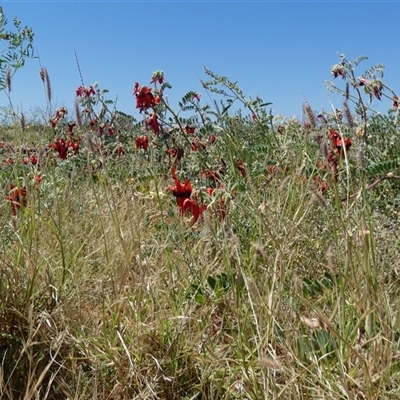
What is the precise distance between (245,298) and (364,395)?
597 millimetres

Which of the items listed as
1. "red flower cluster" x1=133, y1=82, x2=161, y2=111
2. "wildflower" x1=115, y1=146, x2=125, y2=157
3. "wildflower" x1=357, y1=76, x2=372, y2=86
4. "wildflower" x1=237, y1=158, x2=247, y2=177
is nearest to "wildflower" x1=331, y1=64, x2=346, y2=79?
"wildflower" x1=357, y1=76, x2=372, y2=86

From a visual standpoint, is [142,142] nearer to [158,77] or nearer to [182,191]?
[158,77]

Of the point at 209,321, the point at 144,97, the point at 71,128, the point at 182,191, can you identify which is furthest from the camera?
the point at 71,128

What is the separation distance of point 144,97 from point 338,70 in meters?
1.13

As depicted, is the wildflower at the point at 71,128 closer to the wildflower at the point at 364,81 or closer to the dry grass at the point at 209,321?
the wildflower at the point at 364,81

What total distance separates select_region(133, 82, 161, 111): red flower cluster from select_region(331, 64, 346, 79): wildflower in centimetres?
101

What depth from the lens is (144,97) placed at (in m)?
3.65

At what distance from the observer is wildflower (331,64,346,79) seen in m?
3.17

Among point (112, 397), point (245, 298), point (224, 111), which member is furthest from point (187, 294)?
point (224, 111)

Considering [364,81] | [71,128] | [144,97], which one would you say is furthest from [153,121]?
[71,128]

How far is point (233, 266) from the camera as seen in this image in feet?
6.98

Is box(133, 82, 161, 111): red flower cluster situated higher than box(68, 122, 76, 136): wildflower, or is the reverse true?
box(68, 122, 76, 136): wildflower

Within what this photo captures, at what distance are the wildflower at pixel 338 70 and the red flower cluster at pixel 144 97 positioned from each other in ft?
3.33

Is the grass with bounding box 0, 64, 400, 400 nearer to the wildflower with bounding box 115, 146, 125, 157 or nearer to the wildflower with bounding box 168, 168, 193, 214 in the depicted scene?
the wildflower with bounding box 168, 168, 193, 214
